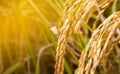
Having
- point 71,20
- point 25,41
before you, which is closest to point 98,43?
point 71,20

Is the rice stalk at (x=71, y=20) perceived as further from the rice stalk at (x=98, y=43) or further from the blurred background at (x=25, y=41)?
the blurred background at (x=25, y=41)

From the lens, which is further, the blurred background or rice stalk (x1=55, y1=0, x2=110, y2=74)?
the blurred background

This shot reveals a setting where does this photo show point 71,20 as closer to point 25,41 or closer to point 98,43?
point 98,43

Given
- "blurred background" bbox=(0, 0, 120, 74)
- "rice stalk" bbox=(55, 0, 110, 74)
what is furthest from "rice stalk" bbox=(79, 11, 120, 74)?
"blurred background" bbox=(0, 0, 120, 74)

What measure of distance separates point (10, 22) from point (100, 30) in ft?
3.65

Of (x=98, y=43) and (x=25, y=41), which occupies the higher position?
(x=25, y=41)

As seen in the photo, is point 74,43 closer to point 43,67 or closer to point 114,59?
point 114,59

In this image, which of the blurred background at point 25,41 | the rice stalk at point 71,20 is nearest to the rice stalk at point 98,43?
the rice stalk at point 71,20

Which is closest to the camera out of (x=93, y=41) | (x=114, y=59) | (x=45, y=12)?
(x=93, y=41)

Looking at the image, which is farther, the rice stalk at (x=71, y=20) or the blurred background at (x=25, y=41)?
the blurred background at (x=25, y=41)

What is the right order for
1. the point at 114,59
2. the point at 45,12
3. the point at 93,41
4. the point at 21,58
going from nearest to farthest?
the point at 93,41 → the point at 114,59 → the point at 21,58 → the point at 45,12

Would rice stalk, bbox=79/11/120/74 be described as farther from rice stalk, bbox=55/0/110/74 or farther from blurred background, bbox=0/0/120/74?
blurred background, bbox=0/0/120/74

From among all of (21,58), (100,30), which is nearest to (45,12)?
(21,58)

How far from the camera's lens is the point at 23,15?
176 cm
